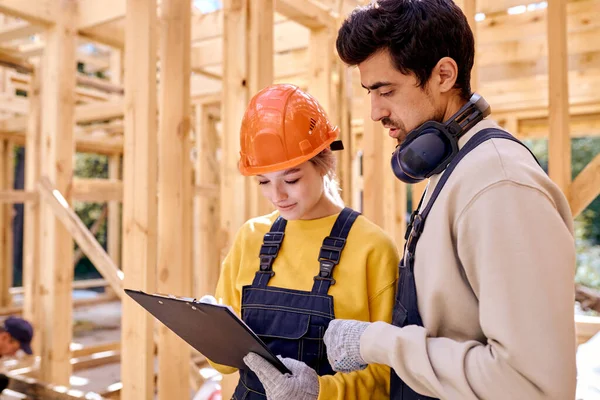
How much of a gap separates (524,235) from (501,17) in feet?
15.6

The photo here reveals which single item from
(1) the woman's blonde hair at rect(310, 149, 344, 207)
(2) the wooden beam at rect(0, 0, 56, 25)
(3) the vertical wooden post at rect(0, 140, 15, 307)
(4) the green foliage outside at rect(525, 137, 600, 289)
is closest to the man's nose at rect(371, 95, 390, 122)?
(1) the woman's blonde hair at rect(310, 149, 344, 207)

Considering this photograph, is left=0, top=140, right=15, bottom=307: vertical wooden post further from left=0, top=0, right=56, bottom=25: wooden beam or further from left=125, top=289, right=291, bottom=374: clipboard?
left=125, top=289, right=291, bottom=374: clipboard

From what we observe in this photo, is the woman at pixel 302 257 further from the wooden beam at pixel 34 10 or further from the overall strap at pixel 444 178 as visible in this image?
the wooden beam at pixel 34 10

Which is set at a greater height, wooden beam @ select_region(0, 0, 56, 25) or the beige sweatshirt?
wooden beam @ select_region(0, 0, 56, 25)

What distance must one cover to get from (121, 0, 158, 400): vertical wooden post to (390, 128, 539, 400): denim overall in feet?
5.23

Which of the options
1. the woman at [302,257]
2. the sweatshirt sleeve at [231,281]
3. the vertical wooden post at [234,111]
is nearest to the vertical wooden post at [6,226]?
the vertical wooden post at [234,111]

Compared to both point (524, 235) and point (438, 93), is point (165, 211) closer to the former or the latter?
point (438, 93)

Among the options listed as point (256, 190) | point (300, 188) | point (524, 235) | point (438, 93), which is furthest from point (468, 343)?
point (256, 190)

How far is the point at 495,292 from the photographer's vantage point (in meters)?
0.93

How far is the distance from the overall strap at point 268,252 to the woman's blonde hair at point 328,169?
0.64 ft

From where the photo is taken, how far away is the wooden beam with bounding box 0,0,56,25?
351cm

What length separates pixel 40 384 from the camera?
3.32 metres

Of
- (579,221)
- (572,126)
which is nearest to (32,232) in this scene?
(572,126)

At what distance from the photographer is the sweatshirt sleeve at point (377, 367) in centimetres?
144
